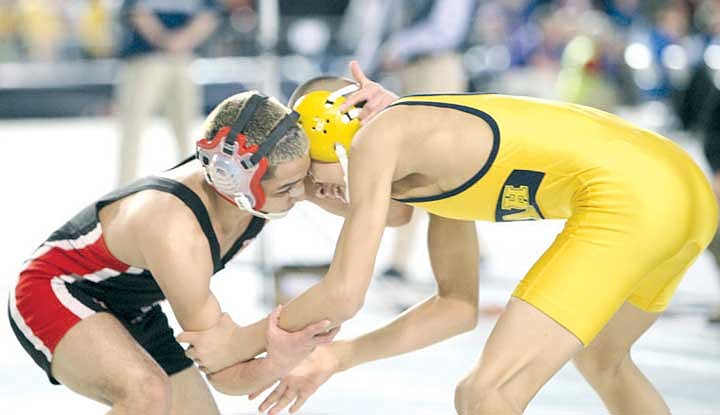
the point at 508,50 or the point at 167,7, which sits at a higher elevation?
the point at 167,7

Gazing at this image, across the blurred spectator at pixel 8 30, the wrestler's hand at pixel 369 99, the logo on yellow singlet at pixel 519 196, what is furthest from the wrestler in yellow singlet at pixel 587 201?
the blurred spectator at pixel 8 30

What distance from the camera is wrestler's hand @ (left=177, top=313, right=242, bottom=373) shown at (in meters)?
3.31

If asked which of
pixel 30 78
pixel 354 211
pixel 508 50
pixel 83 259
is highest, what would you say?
pixel 354 211

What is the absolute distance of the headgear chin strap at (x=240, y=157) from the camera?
3229 mm

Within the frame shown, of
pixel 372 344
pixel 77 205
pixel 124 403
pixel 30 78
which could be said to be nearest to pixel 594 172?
pixel 372 344

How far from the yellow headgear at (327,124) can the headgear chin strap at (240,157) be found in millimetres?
82

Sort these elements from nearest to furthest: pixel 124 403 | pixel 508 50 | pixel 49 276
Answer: pixel 124 403 < pixel 49 276 < pixel 508 50

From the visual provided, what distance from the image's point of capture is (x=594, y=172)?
10.5 feet

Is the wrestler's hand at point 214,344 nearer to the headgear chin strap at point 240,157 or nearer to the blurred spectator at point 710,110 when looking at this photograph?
the headgear chin strap at point 240,157

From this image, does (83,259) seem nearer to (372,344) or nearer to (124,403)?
(124,403)

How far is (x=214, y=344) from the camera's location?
333 cm

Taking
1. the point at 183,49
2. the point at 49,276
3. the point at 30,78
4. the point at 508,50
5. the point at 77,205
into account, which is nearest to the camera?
the point at 49,276

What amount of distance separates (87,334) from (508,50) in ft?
42.8

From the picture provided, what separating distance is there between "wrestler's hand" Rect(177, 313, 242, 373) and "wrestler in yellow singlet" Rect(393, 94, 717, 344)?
60 cm
